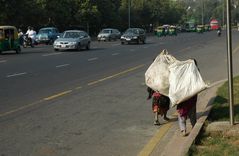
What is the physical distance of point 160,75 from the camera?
839 centimetres

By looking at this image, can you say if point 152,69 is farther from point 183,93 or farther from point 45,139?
point 45,139

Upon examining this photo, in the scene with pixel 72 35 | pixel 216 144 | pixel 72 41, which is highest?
pixel 72 35

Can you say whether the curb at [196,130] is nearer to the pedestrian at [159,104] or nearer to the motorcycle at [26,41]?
the pedestrian at [159,104]

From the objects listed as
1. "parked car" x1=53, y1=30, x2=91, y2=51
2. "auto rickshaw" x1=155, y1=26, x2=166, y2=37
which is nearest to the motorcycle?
"parked car" x1=53, y1=30, x2=91, y2=51

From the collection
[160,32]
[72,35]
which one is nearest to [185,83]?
[72,35]

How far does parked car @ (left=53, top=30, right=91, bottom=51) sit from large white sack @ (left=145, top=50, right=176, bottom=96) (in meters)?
25.1

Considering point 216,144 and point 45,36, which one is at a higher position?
point 45,36

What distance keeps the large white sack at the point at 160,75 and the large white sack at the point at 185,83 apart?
0.36 meters

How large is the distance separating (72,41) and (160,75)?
25491 mm

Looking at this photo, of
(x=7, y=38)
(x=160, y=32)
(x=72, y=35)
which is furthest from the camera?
(x=160, y=32)

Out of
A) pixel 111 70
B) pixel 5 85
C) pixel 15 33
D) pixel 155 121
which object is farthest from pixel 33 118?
pixel 15 33

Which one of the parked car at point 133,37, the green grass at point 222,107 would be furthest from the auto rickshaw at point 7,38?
the green grass at point 222,107

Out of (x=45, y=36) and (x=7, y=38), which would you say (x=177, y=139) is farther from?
(x=45, y=36)

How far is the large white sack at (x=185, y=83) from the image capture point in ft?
25.6
